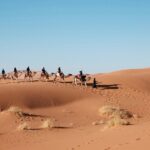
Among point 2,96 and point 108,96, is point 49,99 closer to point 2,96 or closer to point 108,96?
point 2,96

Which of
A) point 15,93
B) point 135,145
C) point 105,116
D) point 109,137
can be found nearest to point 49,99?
point 15,93

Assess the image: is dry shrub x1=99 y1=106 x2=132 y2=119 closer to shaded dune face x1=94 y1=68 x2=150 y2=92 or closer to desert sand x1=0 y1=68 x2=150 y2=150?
desert sand x1=0 y1=68 x2=150 y2=150

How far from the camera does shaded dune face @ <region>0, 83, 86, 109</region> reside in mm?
38281

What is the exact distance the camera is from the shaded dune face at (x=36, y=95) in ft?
126

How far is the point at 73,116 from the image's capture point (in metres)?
35.5

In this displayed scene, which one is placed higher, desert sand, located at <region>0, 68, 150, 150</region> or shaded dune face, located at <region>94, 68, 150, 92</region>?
shaded dune face, located at <region>94, 68, 150, 92</region>

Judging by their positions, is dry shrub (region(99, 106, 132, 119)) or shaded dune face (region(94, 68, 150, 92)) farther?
shaded dune face (region(94, 68, 150, 92))

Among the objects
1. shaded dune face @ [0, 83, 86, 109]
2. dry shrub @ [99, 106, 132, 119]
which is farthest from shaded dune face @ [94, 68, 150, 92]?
dry shrub @ [99, 106, 132, 119]

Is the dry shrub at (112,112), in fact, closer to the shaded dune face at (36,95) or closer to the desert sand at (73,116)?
the desert sand at (73,116)

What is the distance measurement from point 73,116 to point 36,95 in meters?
5.77

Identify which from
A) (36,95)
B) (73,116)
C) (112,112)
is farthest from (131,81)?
(73,116)

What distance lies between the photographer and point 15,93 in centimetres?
3978

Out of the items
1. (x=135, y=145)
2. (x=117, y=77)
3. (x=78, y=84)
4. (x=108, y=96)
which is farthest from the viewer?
(x=117, y=77)

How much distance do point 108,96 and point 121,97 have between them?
1215 millimetres
